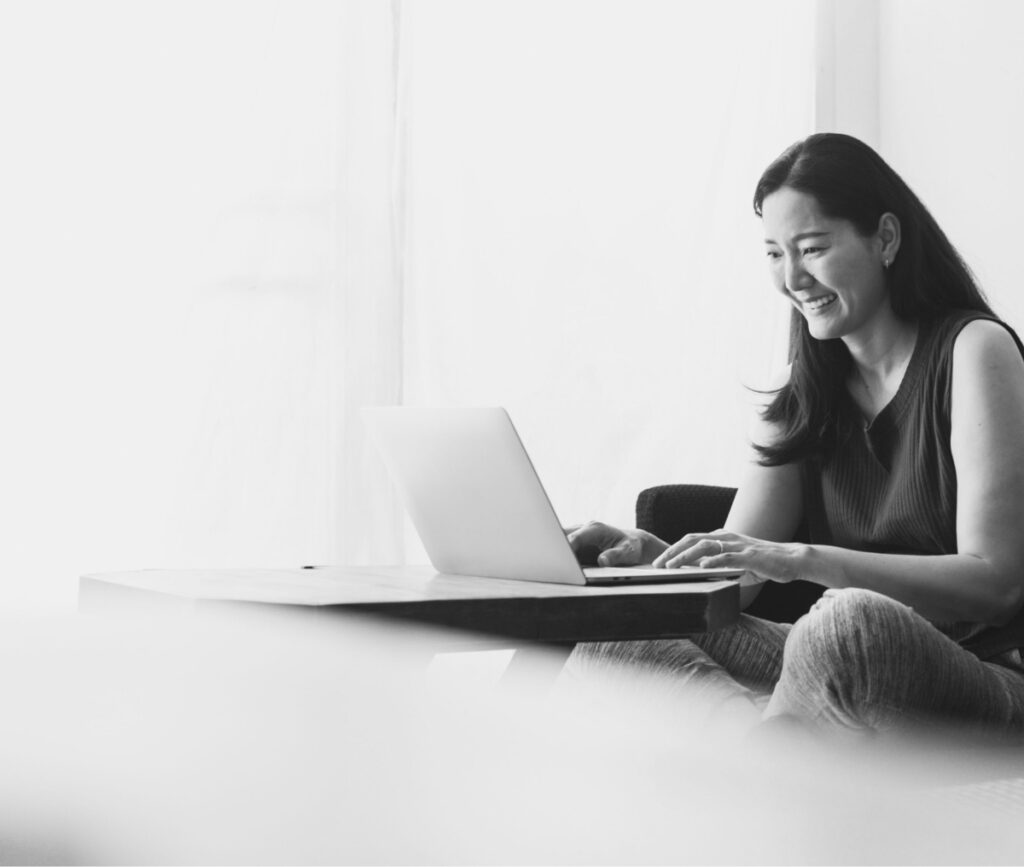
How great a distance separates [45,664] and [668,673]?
70 cm

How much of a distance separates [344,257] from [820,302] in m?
1.18

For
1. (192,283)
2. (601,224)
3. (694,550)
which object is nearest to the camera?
(694,550)

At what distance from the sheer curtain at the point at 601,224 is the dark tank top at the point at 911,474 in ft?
3.83

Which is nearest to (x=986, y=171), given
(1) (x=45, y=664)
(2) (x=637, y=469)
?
(2) (x=637, y=469)

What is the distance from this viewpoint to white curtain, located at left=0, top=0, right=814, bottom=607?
2391 millimetres

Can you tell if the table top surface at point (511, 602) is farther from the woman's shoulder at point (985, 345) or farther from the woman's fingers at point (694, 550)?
the woman's shoulder at point (985, 345)

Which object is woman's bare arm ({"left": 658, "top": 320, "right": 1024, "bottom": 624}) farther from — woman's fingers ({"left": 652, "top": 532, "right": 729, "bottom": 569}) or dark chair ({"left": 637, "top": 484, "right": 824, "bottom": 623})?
dark chair ({"left": 637, "top": 484, "right": 824, "bottom": 623})

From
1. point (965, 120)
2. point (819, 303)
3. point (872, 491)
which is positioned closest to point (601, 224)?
point (965, 120)

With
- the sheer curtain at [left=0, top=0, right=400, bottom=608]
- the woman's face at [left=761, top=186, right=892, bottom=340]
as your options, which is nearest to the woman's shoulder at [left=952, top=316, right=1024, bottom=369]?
the woman's face at [left=761, top=186, right=892, bottom=340]

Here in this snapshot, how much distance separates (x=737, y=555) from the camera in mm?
1349

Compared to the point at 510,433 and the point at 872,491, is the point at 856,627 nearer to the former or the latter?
Answer: the point at 510,433

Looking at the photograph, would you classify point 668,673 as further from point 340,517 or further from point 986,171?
point 986,171

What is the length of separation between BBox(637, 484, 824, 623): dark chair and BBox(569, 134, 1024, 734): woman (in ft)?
0.22

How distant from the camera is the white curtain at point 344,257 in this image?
2391 mm
